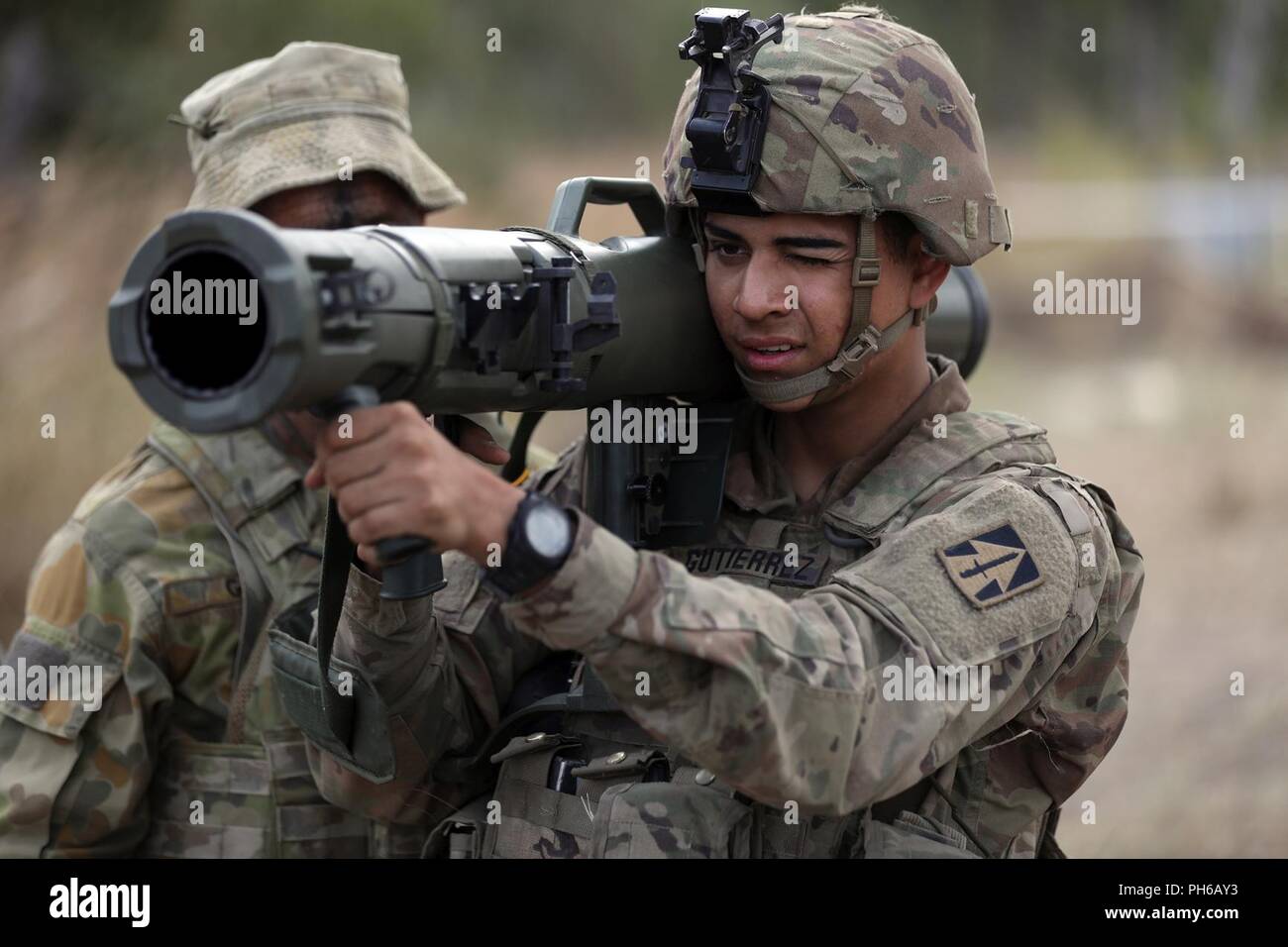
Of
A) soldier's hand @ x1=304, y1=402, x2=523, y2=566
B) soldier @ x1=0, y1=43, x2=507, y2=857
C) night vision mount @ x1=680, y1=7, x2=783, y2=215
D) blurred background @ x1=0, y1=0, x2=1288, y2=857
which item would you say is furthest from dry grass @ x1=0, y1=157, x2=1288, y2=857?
soldier's hand @ x1=304, y1=402, x2=523, y2=566

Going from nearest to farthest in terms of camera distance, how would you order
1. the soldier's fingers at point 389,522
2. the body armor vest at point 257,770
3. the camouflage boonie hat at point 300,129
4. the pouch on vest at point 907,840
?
the soldier's fingers at point 389,522
the pouch on vest at point 907,840
the body armor vest at point 257,770
the camouflage boonie hat at point 300,129

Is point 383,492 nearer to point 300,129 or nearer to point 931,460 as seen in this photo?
point 931,460

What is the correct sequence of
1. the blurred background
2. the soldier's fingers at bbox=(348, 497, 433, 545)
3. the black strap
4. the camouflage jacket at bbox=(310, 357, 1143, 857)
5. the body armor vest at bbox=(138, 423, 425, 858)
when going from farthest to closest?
the blurred background, the body armor vest at bbox=(138, 423, 425, 858), the black strap, the camouflage jacket at bbox=(310, 357, 1143, 857), the soldier's fingers at bbox=(348, 497, 433, 545)

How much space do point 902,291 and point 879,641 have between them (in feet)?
2.84

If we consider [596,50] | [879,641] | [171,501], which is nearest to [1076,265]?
[596,50]

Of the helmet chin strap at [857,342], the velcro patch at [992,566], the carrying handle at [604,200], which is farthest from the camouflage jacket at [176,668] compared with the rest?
the velcro patch at [992,566]

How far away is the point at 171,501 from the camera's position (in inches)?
179

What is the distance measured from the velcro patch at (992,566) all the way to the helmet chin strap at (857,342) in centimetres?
48

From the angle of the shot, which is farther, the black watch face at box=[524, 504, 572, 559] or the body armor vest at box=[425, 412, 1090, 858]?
the body armor vest at box=[425, 412, 1090, 858]

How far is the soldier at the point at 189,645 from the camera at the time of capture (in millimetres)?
4297

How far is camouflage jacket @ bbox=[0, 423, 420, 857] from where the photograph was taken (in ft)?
14.1

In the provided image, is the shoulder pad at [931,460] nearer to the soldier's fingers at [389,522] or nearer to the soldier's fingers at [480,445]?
the soldier's fingers at [480,445]

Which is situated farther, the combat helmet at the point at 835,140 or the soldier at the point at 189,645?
the soldier at the point at 189,645

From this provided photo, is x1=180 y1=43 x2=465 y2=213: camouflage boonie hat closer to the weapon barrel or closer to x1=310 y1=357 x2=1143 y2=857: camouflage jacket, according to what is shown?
x1=310 y1=357 x2=1143 y2=857: camouflage jacket
